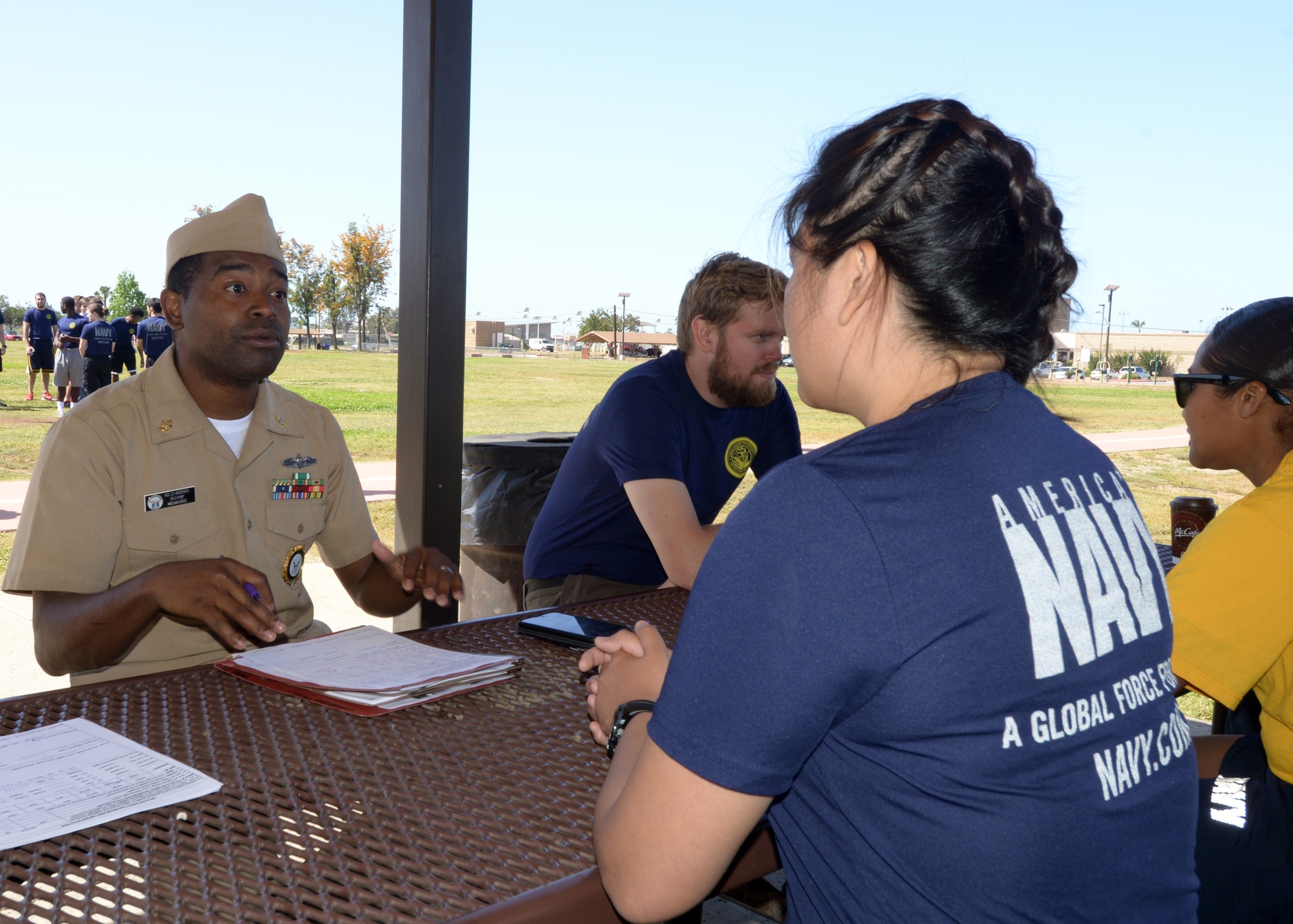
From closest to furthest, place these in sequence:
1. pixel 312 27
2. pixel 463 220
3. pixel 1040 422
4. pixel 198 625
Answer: pixel 1040 422 < pixel 198 625 < pixel 463 220 < pixel 312 27

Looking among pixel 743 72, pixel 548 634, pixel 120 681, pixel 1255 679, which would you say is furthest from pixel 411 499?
pixel 743 72

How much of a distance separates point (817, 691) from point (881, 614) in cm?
8

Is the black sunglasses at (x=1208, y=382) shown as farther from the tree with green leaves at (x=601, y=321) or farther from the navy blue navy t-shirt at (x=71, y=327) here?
the tree with green leaves at (x=601, y=321)

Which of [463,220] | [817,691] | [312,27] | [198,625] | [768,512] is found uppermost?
[312,27]

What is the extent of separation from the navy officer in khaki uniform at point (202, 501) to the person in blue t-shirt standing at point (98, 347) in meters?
12.5

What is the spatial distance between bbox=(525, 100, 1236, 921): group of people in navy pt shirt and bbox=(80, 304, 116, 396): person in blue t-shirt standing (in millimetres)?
14144

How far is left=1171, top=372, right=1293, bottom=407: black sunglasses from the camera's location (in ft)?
5.72

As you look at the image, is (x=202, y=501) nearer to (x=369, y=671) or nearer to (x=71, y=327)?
(x=369, y=671)

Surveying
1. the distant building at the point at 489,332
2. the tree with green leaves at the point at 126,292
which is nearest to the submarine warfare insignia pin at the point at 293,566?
the tree with green leaves at the point at 126,292

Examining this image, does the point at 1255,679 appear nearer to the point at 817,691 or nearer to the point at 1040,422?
the point at 1040,422

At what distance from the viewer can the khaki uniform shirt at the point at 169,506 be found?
5.72 ft

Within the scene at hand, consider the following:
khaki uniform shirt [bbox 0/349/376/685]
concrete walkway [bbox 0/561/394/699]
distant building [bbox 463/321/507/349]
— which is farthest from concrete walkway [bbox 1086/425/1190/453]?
distant building [bbox 463/321/507/349]

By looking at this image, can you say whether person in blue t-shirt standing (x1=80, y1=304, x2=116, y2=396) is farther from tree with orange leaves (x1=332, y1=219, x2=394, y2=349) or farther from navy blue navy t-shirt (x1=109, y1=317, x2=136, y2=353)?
tree with orange leaves (x1=332, y1=219, x2=394, y2=349)

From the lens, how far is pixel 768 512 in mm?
749
